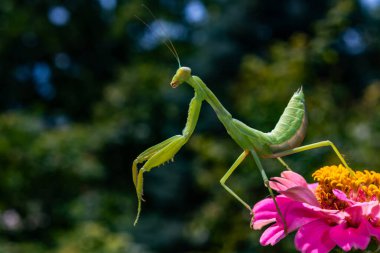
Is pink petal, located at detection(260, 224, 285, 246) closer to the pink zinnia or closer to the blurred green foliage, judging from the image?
the pink zinnia

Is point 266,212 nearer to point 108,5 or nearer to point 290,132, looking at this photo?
point 290,132

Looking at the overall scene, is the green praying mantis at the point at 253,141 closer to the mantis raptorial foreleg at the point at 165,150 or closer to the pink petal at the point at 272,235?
the mantis raptorial foreleg at the point at 165,150

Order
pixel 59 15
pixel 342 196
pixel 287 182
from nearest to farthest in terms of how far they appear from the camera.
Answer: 1. pixel 342 196
2. pixel 287 182
3. pixel 59 15

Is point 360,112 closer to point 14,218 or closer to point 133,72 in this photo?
point 14,218

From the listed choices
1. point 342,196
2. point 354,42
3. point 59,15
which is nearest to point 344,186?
Answer: point 342,196

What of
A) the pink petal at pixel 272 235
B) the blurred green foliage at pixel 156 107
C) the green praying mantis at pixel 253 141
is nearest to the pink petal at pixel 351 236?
the pink petal at pixel 272 235

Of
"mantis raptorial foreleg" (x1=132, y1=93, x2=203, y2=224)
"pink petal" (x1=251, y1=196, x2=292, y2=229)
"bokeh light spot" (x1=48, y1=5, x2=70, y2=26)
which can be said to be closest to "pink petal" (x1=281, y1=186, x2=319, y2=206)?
"pink petal" (x1=251, y1=196, x2=292, y2=229)

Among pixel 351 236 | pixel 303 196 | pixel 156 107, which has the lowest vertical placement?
pixel 351 236
